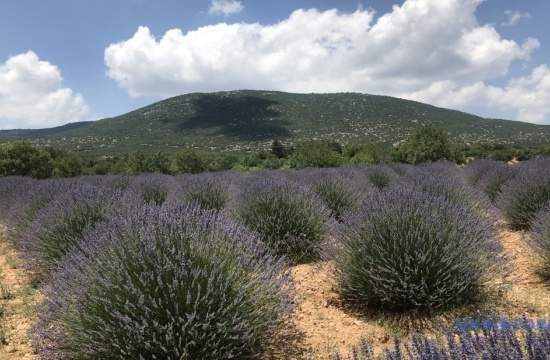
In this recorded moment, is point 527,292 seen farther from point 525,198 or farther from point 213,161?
point 213,161

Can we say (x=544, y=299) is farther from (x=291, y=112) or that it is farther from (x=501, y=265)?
(x=291, y=112)

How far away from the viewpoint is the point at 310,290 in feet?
15.2

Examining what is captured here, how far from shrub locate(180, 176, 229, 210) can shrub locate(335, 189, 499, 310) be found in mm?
4681

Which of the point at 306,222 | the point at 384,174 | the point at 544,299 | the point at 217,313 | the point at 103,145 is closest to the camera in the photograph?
the point at 217,313

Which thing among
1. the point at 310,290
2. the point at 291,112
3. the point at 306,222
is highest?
the point at 291,112

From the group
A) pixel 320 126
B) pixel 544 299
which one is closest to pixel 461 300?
pixel 544 299

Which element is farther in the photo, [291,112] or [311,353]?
[291,112]

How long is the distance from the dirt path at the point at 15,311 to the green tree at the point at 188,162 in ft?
86.6

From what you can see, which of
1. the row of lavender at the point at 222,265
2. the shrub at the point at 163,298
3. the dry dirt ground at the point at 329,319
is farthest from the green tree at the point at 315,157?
the shrub at the point at 163,298

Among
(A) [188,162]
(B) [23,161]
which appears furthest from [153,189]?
(A) [188,162]

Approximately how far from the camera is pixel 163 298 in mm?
2754

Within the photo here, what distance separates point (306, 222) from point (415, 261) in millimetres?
2332

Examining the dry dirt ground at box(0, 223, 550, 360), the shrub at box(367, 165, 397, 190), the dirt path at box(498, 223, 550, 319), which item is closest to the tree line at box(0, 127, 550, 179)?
the shrub at box(367, 165, 397, 190)

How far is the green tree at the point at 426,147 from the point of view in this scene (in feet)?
100
